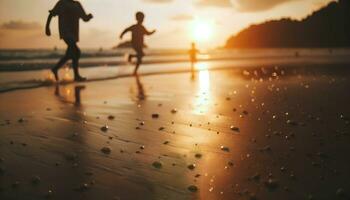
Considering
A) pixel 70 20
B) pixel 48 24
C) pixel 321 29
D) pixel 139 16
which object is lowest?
pixel 48 24

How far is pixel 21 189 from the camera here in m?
3.59

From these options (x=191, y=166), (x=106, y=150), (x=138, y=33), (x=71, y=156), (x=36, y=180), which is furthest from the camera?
(x=138, y=33)

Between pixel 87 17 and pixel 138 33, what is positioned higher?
pixel 87 17

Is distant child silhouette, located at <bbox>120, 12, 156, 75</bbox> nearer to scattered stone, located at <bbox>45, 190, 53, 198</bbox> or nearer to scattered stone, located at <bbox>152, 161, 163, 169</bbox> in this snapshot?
scattered stone, located at <bbox>152, 161, 163, 169</bbox>

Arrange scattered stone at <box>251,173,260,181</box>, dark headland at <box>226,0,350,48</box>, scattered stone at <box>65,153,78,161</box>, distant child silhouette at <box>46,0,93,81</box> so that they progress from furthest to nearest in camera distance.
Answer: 1. dark headland at <box>226,0,350,48</box>
2. distant child silhouette at <box>46,0,93,81</box>
3. scattered stone at <box>65,153,78,161</box>
4. scattered stone at <box>251,173,260,181</box>

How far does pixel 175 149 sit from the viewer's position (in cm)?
504

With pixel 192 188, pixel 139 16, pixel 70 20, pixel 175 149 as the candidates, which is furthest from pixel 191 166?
pixel 139 16

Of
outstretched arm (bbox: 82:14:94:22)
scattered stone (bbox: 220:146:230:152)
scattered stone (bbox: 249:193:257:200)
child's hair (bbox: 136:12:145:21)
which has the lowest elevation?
scattered stone (bbox: 249:193:257:200)

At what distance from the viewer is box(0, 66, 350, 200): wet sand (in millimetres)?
3652

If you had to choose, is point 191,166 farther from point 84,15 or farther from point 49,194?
point 84,15

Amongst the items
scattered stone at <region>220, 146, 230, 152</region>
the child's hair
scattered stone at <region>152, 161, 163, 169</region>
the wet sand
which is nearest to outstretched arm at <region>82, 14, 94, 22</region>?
the wet sand

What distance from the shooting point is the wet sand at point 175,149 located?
3.65 m

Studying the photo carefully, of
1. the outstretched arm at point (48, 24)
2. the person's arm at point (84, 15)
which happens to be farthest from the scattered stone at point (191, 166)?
the person's arm at point (84, 15)

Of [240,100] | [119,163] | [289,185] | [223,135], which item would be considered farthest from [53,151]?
[240,100]
